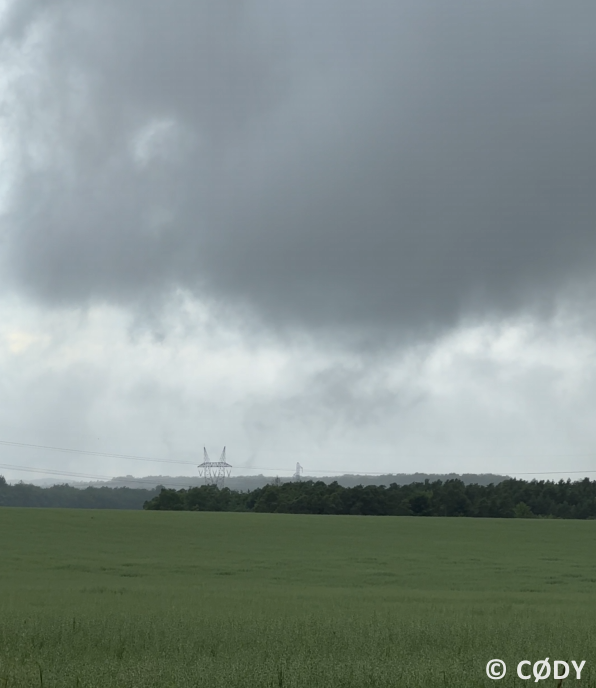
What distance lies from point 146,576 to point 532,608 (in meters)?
16.9

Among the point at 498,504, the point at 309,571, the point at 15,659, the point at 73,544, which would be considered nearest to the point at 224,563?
the point at 309,571

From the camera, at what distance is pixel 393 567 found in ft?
115

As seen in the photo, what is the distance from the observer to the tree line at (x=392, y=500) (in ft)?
317

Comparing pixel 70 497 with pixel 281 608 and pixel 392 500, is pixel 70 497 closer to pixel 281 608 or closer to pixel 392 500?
pixel 392 500

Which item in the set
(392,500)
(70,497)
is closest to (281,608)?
(392,500)

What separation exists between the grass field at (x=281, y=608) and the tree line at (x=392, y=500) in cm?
4369

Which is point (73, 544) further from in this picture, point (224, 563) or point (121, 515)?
point (121, 515)

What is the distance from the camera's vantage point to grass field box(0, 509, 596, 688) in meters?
7.57

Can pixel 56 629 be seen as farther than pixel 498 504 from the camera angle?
No

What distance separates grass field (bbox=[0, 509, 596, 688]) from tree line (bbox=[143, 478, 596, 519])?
143ft

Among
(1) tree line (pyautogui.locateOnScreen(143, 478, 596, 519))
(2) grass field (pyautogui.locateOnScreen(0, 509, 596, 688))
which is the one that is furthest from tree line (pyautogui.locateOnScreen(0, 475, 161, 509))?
(2) grass field (pyautogui.locateOnScreen(0, 509, 596, 688))

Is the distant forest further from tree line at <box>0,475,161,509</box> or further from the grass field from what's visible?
the grass field

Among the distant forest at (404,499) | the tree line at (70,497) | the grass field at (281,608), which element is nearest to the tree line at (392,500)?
the distant forest at (404,499)

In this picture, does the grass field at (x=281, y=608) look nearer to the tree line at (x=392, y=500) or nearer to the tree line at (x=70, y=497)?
the tree line at (x=392, y=500)
